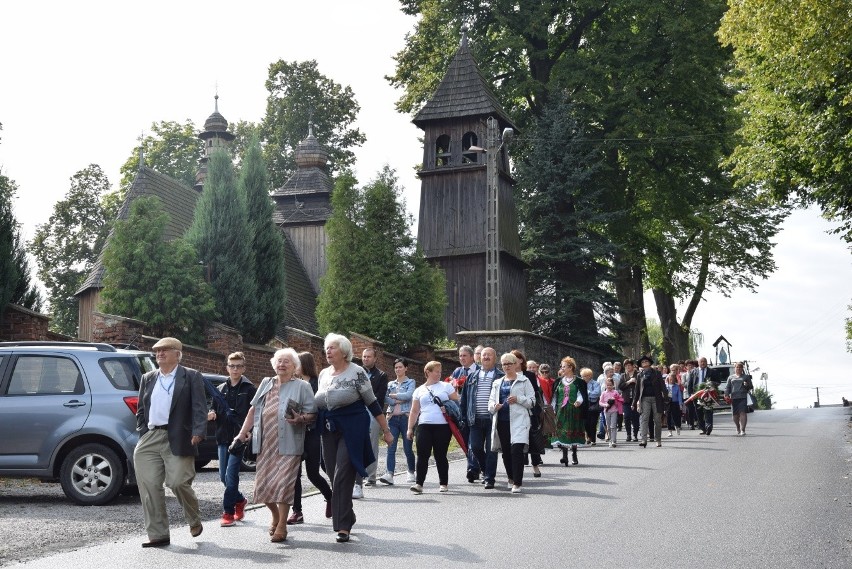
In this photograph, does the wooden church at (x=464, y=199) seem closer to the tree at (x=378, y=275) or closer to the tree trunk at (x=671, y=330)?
the tree at (x=378, y=275)

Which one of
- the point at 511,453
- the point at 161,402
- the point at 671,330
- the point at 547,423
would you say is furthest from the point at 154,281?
the point at 671,330


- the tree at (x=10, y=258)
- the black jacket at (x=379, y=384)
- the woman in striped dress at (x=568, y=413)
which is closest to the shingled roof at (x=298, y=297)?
the tree at (x=10, y=258)

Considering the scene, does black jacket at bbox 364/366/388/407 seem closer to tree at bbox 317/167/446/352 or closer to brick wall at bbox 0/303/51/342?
brick wall at bbox 0/303/51/342

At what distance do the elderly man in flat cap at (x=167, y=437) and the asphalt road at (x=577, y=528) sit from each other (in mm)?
289

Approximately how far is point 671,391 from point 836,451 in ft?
34.7

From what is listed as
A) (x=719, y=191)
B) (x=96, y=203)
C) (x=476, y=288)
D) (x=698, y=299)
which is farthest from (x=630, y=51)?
(x=96, y=203)

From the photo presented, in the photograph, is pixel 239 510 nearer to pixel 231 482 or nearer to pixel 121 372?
pixel 231 482

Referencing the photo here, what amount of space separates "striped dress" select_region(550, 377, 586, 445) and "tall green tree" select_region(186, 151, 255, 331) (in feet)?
45.3

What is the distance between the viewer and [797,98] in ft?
83.1

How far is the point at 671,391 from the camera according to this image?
31484mm

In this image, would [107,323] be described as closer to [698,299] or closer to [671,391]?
[671,391]

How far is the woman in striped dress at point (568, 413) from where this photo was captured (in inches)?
762

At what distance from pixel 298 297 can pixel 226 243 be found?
665 inches

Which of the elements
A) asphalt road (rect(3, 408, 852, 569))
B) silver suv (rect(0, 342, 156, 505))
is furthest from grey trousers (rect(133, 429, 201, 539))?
silver suv (rect(0, 342, 156, 505))
